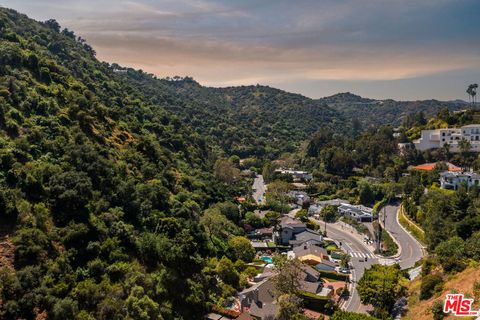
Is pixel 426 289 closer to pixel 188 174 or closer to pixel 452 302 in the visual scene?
pixel 452 302

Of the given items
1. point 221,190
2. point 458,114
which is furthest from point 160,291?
point 458,114

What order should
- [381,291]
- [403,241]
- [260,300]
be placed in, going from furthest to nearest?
[403,241] → [260,300] → [381,291]

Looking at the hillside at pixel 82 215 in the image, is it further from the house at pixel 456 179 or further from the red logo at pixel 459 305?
the house at pixel 456 179

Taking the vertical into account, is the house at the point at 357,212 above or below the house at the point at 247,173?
below

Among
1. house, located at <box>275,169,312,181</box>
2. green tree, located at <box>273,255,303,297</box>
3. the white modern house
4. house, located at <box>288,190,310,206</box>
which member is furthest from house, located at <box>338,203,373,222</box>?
green tree, located at <box>273,255,303,297</box>

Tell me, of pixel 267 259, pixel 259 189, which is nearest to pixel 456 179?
pixel 267 259

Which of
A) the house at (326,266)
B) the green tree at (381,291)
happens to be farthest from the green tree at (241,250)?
the green tree at (381,291)

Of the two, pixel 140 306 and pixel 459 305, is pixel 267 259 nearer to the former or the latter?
pixel 140 306
